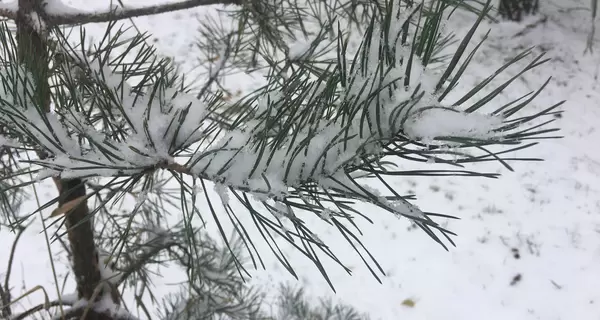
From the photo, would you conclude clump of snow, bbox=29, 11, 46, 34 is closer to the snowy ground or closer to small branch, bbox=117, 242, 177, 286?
small branch, bbox=117, 242, 177, 286

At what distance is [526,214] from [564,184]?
0.33 m

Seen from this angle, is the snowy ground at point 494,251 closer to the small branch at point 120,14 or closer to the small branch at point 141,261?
the small branch at point 141,261

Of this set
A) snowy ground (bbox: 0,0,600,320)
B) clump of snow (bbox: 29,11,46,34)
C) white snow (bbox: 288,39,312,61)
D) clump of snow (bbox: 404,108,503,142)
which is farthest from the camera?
snowy ground (bbox: 0,0,600,320)

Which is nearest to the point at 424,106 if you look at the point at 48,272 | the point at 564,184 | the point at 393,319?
the point at 393,319

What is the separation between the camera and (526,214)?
2.26m

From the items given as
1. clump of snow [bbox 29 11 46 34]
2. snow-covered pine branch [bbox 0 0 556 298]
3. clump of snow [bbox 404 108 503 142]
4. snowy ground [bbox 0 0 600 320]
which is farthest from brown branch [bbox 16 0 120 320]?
snowy ground [bbox 0 0 600 320]

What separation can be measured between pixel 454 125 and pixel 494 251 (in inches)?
79.7

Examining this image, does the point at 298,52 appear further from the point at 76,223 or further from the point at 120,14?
the point at 76,223

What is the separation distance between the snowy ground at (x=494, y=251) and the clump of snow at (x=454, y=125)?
5.73 feet

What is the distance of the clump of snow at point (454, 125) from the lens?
0.26m

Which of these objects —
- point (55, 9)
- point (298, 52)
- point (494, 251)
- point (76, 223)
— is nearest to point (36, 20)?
point (55, 9)

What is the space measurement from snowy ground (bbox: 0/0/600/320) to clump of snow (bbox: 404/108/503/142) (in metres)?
1.75

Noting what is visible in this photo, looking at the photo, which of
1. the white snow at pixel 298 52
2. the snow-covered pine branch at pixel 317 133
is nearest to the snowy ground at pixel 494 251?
the white snow at pixel 298 52

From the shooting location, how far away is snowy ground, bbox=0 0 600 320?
1886mm
